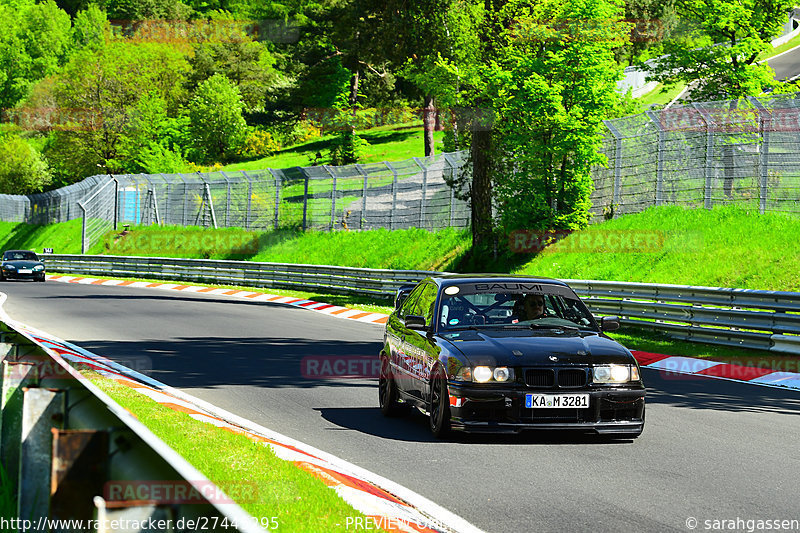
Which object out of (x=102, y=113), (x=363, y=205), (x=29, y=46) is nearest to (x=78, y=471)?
(x=363, y=205)

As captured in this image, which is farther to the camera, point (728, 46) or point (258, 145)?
point (258, 145)

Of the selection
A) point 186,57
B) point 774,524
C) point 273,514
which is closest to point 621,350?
point 774,524

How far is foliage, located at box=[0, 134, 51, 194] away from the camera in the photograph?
314ft

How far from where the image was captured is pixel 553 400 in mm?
8539

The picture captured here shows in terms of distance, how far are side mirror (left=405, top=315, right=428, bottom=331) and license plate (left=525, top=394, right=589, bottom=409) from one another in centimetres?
142

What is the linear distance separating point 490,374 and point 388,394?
7.29 ft

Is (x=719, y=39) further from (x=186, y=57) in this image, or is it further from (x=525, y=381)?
(x=186, y=57)

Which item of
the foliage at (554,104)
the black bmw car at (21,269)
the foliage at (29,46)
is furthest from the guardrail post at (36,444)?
the foliage at (29,46)

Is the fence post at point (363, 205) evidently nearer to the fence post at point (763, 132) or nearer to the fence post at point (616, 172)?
the fence post at point (616, 172)

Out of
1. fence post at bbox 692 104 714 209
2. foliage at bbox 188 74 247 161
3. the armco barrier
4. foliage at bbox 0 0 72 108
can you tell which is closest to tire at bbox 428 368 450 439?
the armco barrier

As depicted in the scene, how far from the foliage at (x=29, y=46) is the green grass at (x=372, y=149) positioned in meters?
49.1

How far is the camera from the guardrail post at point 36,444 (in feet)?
15.4

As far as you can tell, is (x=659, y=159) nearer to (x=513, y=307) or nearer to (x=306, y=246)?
(x=513, y=307)

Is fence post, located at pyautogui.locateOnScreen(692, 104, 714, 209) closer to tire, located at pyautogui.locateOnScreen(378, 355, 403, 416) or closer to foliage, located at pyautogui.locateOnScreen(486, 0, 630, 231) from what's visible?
foliage, located at pyautogui.locateOnScreen(486, 0, 630, 231)
